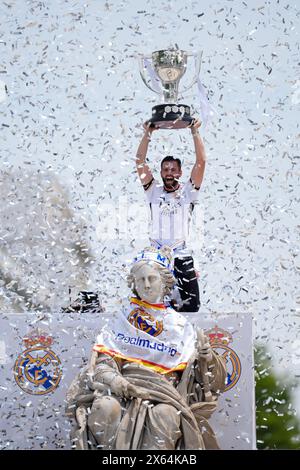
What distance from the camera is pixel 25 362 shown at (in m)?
9.56

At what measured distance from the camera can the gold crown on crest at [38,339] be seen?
31.3 feet

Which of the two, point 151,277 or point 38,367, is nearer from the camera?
point 151,277

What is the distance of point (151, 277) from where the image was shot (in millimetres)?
8945

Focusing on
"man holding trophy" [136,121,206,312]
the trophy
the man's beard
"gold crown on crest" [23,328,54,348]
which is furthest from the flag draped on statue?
the trophy

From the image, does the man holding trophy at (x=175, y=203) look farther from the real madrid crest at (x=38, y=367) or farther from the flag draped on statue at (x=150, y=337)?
the real madrid crest at (x=38, y=367)

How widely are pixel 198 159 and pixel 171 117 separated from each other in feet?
1.35

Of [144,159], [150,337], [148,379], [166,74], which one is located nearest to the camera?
[148,379]

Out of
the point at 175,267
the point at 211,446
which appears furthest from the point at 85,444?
the point at 175,267

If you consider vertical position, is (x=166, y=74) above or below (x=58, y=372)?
above

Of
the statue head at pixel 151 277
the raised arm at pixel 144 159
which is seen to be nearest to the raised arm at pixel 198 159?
the raised arm at pixel 144 159

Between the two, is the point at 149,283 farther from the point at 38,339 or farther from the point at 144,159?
the point at 144,159

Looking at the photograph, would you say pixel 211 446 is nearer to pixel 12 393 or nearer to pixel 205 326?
pixel 205 326

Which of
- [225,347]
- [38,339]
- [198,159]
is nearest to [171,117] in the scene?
[198,159]
